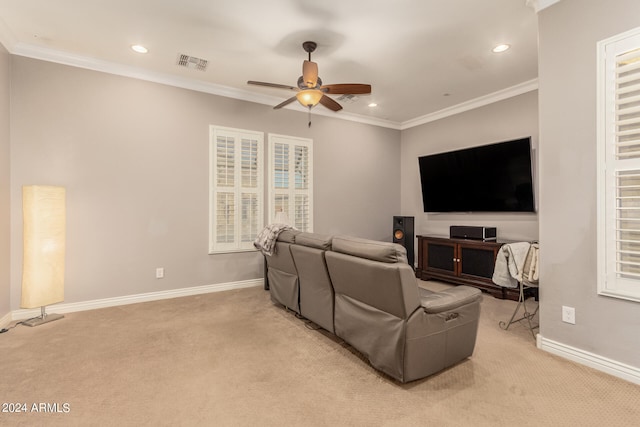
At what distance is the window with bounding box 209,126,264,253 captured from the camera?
440cm

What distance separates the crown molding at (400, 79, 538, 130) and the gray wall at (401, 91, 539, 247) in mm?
61

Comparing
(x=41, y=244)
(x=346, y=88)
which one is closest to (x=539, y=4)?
(x=346, y=88)

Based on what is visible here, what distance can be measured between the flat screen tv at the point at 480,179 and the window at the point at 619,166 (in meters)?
2.10

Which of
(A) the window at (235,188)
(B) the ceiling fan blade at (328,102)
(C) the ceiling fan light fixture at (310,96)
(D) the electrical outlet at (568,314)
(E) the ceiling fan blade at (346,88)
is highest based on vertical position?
(E) the ceiling fan blade at (346,88)

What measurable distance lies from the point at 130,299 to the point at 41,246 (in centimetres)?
113

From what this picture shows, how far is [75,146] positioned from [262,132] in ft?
7.57

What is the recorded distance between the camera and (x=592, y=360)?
2.28m

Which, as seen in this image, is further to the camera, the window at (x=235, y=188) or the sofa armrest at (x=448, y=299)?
the window at (x=235, y=188)

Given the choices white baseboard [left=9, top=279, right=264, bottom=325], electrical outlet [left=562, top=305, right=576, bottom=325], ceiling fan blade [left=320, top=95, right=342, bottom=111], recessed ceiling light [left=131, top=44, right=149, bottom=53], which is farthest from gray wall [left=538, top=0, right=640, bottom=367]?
recessed ceiling light [left=131, top=44, right=149, bottom=53]

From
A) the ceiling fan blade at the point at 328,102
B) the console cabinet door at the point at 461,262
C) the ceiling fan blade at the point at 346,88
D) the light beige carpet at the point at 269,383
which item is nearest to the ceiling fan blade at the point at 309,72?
the ceiling fan blade at the point at 346,88

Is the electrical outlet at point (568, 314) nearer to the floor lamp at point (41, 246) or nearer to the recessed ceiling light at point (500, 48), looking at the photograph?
the recessed ceiling light at point (500, 48)

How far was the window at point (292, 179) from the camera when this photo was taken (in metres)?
4.87

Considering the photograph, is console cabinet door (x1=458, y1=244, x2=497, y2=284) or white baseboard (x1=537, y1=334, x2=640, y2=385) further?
console cabinet door (x1=458, y1=244, x2=497, y2=284)

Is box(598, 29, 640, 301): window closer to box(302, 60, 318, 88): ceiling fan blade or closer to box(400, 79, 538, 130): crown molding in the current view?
box(302, 60, 318, 88): ceiling fan blade
